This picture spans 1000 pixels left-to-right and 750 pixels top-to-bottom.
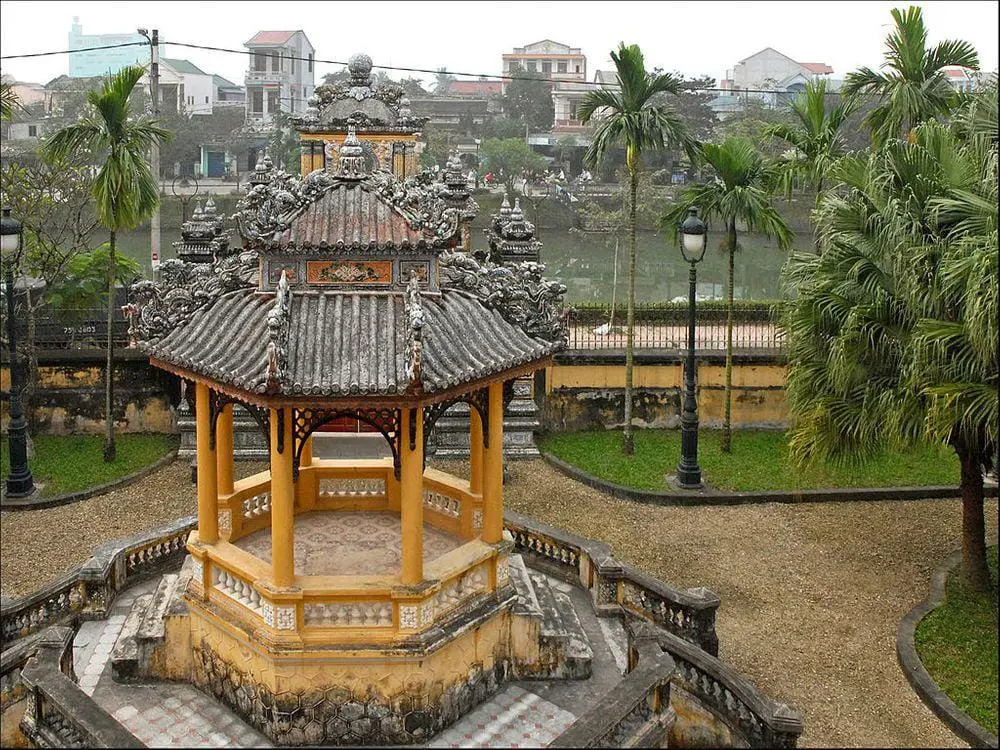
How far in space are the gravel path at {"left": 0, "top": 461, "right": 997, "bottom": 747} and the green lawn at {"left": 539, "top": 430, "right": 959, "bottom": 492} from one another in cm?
72

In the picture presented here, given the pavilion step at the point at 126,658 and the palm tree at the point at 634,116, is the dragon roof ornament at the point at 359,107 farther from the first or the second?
the pavilion step at the point at 126,658

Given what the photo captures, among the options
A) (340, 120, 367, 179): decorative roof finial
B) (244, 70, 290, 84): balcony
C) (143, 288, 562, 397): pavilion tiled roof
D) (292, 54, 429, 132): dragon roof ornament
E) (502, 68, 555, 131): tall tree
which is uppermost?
(244, 70, 290, 84): balcony

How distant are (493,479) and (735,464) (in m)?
9.75

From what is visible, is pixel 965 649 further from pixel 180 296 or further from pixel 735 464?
pixel 180 296

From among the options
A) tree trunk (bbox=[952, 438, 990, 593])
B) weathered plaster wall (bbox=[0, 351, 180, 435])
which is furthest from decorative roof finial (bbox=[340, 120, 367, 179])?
weathered plaster wall (bbox=[0, 351, 180, 435])

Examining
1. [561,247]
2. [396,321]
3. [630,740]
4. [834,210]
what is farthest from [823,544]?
[561,247]

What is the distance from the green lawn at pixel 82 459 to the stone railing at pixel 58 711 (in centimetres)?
869

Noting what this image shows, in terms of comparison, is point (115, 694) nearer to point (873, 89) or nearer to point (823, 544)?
point (823, 544)

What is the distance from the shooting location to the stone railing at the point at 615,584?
11.5 metres

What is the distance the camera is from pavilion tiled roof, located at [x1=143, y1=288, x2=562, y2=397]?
914 centimetres

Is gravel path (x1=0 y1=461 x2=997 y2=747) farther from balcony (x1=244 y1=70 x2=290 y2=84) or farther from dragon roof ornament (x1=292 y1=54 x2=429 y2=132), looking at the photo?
balcony (x1=244 y1=70 x2=290 y2=84)

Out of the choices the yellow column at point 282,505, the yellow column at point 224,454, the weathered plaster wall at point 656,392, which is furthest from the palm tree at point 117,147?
the yellow column at point 282,505

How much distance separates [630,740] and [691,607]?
250cm

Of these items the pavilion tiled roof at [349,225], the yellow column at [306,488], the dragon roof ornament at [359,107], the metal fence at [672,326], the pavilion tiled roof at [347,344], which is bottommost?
the yellow column at [306,488]
